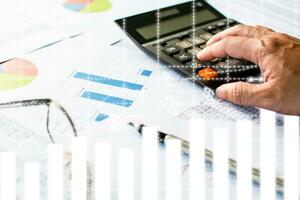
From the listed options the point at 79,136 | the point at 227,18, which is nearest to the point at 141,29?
the point at 227,18

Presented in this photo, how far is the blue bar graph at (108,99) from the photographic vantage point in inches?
31.4

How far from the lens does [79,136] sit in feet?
2.44

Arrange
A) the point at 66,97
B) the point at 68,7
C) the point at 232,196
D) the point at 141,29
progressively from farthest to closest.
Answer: the point at 68,7
the point at 141,29
the point at 66,97
the point at 232,196

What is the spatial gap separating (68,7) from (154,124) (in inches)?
13.1

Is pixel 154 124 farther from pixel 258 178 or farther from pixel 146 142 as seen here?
pixel 258 178

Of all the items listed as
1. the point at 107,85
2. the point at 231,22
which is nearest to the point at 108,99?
the point at 107,85

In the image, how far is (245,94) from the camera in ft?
2.57
